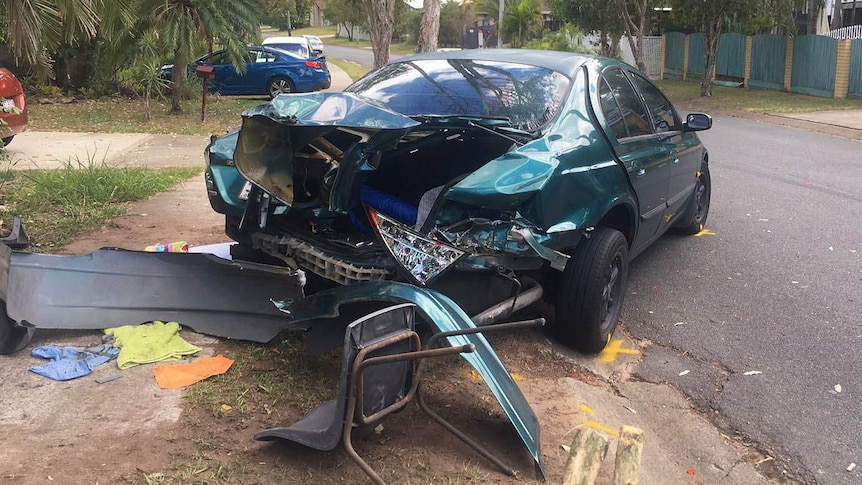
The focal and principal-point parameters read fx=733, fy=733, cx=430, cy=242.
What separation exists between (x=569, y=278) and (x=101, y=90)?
1647 centimetres

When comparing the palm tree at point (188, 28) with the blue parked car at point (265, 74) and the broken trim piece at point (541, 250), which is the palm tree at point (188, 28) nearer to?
the blue parked car at point (265, 74)

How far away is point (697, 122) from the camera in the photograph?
5648 mm

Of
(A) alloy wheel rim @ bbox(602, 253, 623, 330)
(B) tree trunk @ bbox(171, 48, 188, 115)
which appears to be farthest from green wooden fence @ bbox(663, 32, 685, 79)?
(A) alloy wheel rim @ bbox(602, 253, 623, 330)

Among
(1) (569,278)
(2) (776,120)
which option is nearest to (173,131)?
(1) (569,278)

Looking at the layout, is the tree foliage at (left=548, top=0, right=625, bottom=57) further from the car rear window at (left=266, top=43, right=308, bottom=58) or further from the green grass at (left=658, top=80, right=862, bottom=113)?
the car rear window at (left=266, top=43, right=308, bottom=58)

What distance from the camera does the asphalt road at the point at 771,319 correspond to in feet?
12.0

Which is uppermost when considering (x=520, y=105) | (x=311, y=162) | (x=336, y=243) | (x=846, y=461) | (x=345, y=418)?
(x=520, y=105)

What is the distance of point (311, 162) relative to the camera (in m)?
3.89

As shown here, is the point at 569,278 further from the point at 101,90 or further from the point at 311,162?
the point at 101,90

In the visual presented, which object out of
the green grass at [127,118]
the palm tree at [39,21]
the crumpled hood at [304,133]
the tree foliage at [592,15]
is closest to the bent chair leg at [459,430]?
the crumpled hood at [304,133]

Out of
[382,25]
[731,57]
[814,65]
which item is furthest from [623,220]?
[731,57]

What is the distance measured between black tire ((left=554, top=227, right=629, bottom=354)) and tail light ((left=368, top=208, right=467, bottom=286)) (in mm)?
895

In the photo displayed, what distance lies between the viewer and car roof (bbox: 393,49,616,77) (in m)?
4.74

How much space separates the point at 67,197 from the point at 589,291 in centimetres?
541
